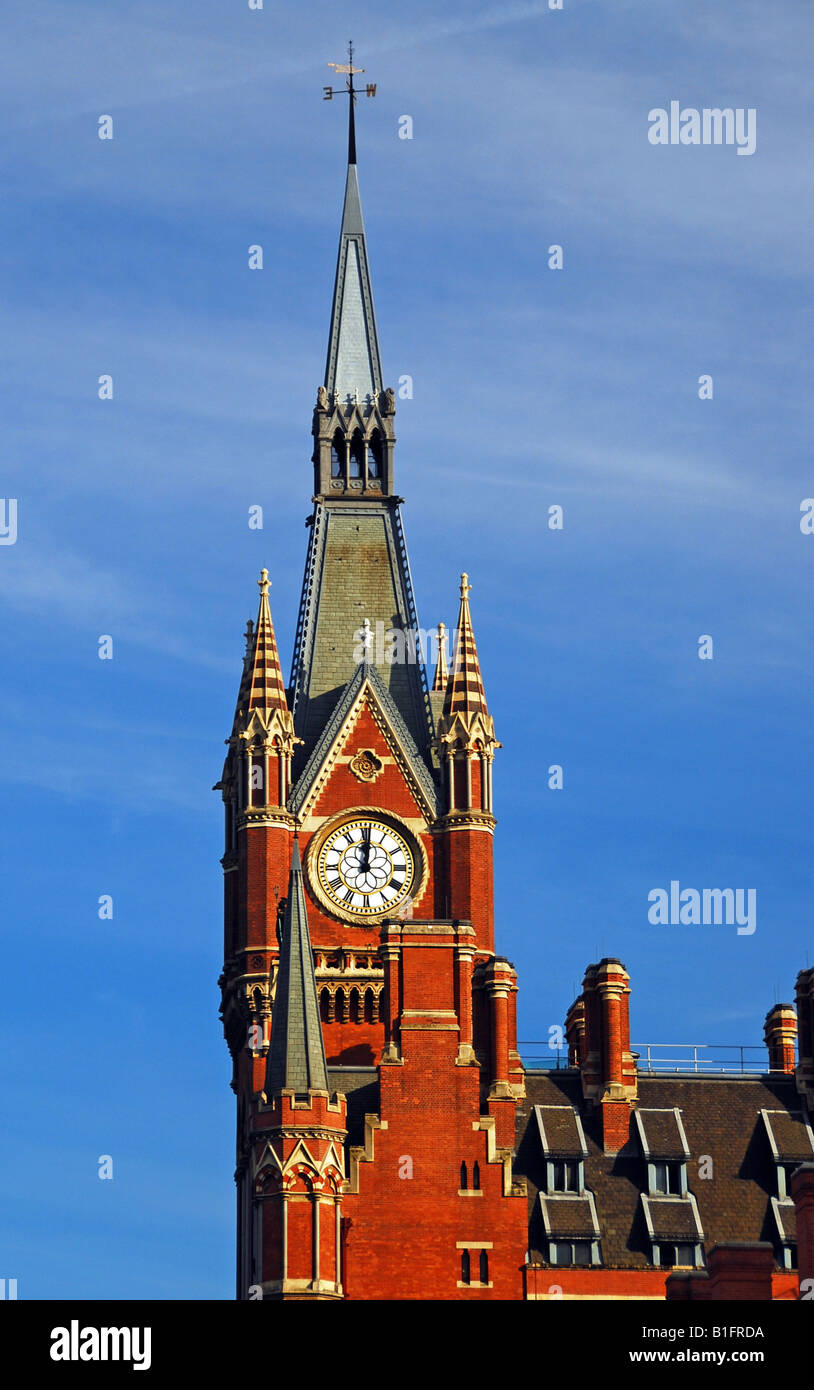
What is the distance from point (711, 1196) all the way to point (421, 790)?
20.8 metres

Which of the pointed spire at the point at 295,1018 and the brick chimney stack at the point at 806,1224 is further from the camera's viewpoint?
the pointed spire at the point at 295,1018

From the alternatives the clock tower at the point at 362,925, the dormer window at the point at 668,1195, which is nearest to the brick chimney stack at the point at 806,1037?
the dormer window at the point at 668,1195

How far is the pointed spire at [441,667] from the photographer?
126812 mm

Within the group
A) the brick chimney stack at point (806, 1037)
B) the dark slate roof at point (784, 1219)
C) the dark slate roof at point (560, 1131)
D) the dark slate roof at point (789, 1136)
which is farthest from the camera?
the brick chimney stack at point (806, 1037)

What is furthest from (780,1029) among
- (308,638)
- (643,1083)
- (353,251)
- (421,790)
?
(353,251)

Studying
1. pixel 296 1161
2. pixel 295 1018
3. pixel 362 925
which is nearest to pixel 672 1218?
pixel 295 1018

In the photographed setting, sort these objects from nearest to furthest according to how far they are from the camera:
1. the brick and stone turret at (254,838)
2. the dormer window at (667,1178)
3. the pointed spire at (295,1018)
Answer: the pointed spire at (295,1018), the dormer window at (667,1178), the brick and stone turret at (254,838)

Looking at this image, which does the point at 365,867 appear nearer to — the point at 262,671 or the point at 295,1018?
the point at 262,671

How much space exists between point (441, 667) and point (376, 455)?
9.91 metres

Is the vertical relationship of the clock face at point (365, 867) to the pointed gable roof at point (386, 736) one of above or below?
below

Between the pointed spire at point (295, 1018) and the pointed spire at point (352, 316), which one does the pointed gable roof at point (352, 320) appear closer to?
the pointed spire at point (352, 316)

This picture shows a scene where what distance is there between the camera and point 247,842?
121 m

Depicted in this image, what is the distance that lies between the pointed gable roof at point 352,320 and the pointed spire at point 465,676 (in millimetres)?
10510
